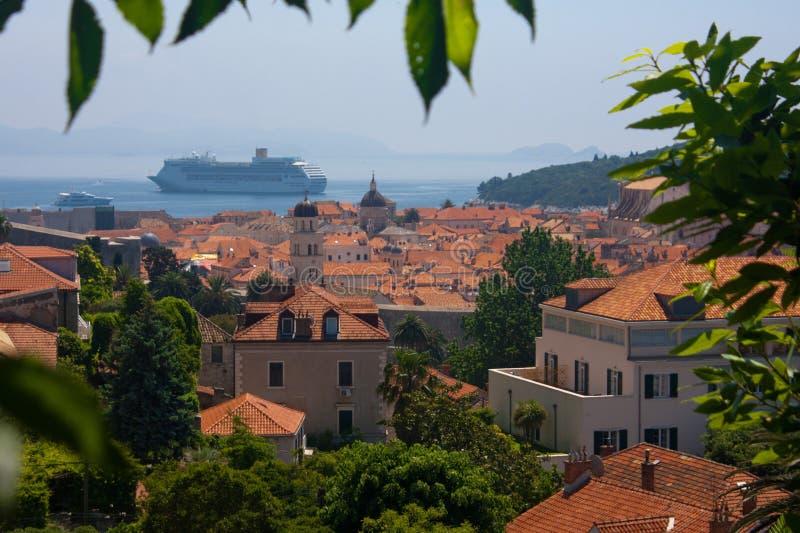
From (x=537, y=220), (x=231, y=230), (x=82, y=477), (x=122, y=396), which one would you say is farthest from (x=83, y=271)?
(x=537, y=220)

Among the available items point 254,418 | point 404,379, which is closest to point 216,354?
point 404,379

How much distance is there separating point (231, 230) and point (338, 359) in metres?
99.0

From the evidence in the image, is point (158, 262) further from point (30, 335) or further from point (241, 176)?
point (241, 176)

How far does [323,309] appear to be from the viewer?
23.6 m

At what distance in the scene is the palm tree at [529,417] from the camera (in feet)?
69.8

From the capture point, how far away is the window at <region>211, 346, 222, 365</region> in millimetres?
28192

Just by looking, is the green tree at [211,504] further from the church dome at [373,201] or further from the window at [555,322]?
the church dome at [373,201]

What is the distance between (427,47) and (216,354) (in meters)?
27.9

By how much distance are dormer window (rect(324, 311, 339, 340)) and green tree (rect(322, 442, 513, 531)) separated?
976 centimetres

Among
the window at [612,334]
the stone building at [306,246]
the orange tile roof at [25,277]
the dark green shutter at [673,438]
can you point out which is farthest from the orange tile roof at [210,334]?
the stone building at [306,246]

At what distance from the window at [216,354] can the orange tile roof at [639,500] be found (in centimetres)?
1593

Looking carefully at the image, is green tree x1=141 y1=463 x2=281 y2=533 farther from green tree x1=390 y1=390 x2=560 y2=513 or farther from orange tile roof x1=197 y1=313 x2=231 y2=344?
orange tile roof x1=197 y1=313 x2=231 y2=344

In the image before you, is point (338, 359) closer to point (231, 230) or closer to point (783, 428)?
point (783, 428)

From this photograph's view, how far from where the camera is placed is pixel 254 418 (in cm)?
1891
